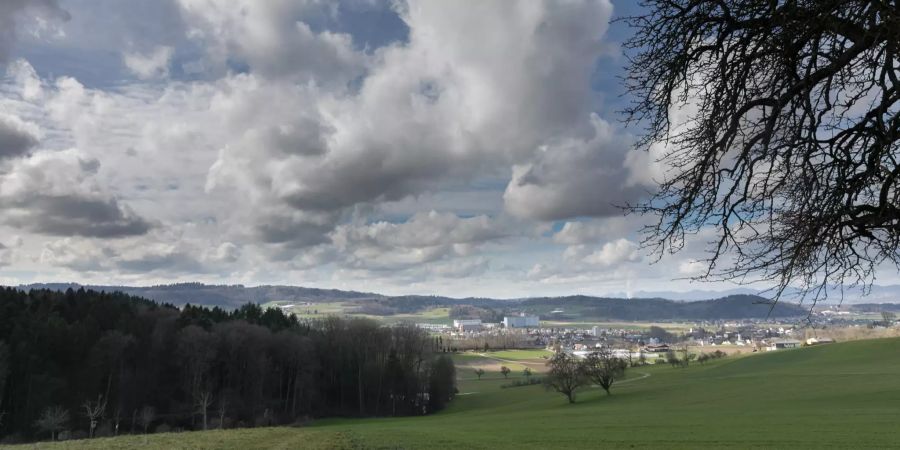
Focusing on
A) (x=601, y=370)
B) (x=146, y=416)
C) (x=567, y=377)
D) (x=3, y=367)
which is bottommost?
(x=146, y=416)

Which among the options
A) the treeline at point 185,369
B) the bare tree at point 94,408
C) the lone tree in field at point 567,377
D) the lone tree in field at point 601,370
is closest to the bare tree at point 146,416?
the treeline at point 185,369

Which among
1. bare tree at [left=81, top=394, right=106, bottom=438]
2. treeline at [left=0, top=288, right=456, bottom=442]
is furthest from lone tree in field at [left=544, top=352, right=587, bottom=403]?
bare tree at [left=81, top=394, right=106, bottom=438]

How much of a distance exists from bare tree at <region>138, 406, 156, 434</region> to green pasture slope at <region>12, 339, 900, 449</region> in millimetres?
20214

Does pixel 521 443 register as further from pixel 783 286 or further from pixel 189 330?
pixel 189 330

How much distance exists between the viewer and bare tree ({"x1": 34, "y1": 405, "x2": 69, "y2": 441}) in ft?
153

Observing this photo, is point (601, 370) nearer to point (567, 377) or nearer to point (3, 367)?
point (567, 377)

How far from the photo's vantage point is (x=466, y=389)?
336 ft

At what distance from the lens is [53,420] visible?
4625 cm

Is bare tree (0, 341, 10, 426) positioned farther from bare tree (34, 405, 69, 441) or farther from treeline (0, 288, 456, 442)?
bare tree (34, 405, 69, 441)

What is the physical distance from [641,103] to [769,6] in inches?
67.7

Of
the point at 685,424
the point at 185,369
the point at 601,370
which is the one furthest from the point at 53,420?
the point at 601,370

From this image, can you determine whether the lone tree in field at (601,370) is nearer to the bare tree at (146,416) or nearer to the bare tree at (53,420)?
the bare tree at (146,416)

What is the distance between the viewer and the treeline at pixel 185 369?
5347 cm

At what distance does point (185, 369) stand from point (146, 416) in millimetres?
11371
